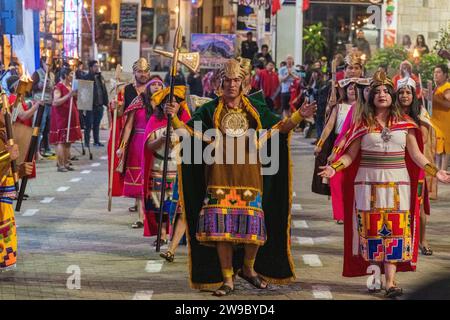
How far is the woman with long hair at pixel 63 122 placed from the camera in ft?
66.9

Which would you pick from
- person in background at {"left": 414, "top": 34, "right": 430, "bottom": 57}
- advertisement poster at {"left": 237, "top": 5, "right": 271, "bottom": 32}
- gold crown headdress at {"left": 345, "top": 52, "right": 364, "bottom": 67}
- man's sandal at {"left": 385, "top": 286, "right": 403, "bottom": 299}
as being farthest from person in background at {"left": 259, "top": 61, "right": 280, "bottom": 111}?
man's sandal at {"left": 385, "top": 286, "right": 403, "bottom": 299}

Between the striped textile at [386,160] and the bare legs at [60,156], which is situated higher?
the striped textile at [386,160]

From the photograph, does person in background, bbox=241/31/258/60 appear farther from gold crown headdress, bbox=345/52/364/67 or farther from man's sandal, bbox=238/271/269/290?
man's sandal, bbox=238/271/269/290

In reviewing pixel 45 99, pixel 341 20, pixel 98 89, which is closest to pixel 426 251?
pixel 45 99

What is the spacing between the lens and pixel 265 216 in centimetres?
943

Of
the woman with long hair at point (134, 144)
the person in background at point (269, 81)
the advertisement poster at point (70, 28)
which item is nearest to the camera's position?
the woman with long hair at point (134, 144)

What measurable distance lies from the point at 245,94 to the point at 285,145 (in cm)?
52

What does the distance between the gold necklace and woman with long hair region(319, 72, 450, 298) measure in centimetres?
71

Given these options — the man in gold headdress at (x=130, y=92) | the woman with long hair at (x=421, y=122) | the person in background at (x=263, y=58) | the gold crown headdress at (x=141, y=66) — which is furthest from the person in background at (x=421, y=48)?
the woman with long hair at (x=421, y=122)

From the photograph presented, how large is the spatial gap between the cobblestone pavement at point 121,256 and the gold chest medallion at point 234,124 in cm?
126

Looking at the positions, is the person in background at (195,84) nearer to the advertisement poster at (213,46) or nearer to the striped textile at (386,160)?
the advertisement poster at (213,46)

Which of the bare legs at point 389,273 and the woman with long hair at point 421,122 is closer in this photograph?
the bare legs at point 389,273
